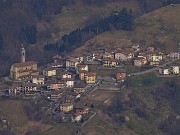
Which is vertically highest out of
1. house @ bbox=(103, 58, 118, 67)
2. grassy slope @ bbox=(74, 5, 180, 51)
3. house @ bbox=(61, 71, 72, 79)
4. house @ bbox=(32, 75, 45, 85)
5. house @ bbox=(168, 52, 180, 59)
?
grassy slope @ bbox=(74, 5, 180, 51)

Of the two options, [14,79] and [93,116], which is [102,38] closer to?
[14,79]

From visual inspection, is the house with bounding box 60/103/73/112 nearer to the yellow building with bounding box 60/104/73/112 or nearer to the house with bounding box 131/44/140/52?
the yellow building with bounding box 60/104/73/112

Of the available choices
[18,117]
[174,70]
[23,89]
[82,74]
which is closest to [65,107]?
[18,117]

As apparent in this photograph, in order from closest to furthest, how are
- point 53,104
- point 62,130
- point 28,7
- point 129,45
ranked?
point 62,130
point 53,104
point 129,45
point 28,7

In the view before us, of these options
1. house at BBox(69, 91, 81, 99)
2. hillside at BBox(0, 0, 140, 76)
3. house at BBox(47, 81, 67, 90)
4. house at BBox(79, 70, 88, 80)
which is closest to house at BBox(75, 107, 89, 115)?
house at BBox(69, 91, 81, 99)

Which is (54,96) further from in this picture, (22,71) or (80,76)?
(22,71)

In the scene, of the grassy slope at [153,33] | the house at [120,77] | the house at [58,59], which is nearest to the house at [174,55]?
the grassy slope at [153,33]

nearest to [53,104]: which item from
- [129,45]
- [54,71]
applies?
[54,71]
